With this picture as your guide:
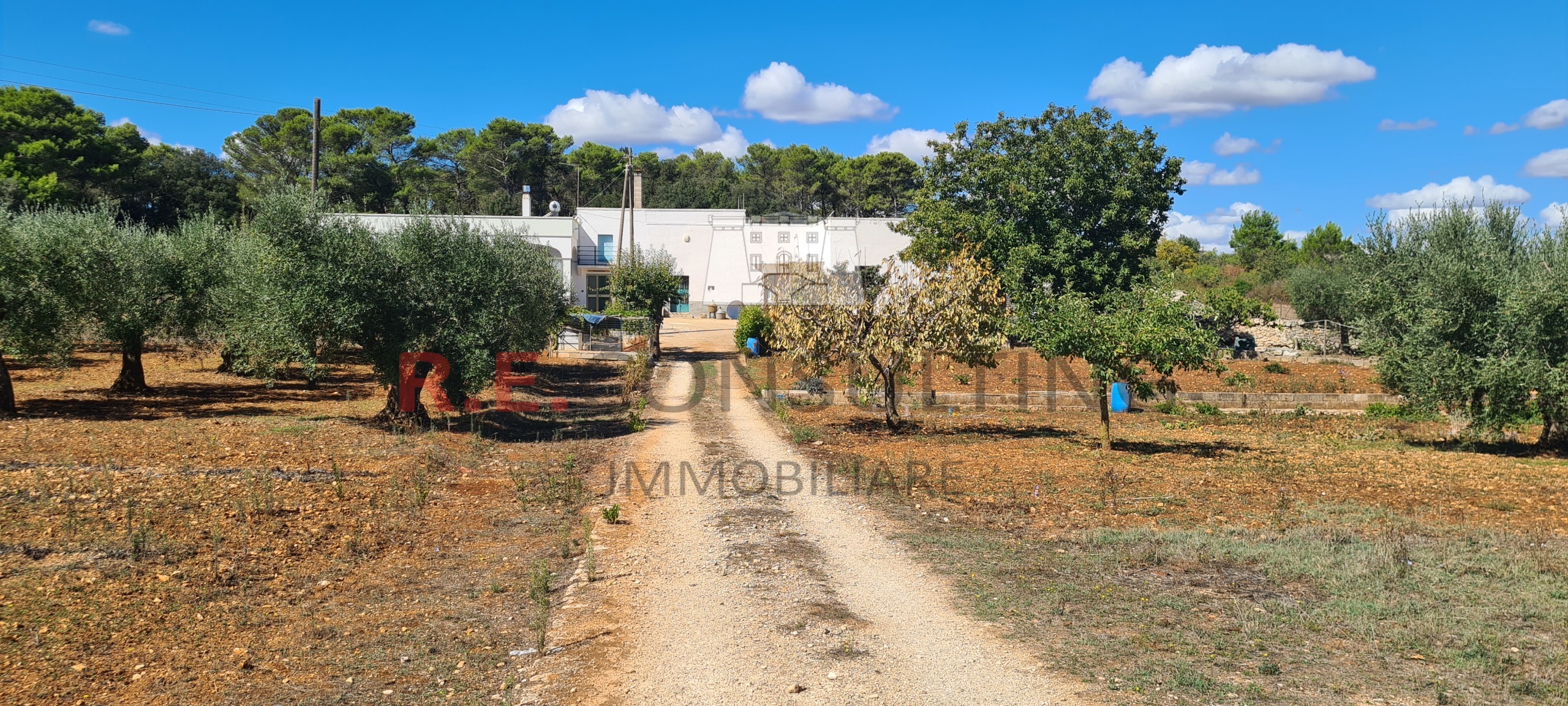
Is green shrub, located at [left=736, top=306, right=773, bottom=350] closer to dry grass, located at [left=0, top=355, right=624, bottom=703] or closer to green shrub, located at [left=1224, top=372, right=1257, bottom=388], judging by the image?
green shrub, located at [left=1224, top=372, right=1257, bottom=388]

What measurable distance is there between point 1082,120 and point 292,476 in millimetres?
30031

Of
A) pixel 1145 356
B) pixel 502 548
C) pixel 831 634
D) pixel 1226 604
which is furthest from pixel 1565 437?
pixel 502 548

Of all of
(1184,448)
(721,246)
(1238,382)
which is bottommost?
(1184,448)

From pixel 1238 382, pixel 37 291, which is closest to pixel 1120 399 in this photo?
pixel 1238 382

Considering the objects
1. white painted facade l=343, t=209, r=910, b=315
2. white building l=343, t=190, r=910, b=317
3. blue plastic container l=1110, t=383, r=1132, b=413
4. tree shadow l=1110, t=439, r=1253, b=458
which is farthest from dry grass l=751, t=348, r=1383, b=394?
white building l=343, t=190, r=910, b=317

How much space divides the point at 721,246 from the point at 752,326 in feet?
78.7

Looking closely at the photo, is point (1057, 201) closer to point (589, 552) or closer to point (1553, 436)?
point (1553, 436)

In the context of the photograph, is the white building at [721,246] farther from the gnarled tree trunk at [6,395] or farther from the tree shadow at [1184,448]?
the gnarled tree trunk at [6,395]

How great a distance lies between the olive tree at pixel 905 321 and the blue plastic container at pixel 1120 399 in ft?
23.1

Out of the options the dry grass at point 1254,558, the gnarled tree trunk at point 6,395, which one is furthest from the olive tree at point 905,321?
the gnarled tree trunk at point 6,395

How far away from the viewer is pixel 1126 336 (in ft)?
48.3

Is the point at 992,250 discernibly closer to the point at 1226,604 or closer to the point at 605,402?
the point at 605,402

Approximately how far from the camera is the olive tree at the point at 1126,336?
14.6 meters

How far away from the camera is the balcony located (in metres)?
54.8
